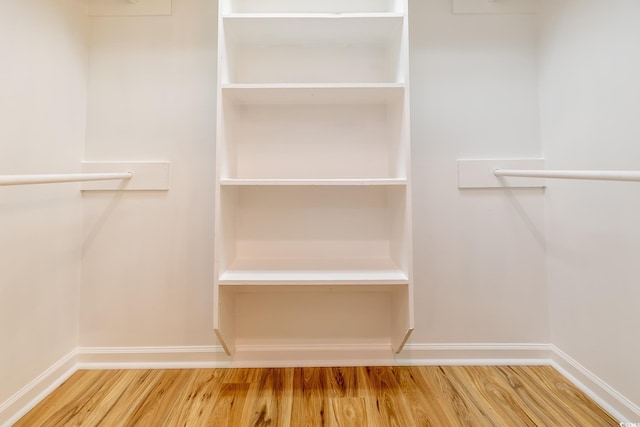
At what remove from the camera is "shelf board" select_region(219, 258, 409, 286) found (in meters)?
1.17

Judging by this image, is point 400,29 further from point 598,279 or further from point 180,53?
point 598,279

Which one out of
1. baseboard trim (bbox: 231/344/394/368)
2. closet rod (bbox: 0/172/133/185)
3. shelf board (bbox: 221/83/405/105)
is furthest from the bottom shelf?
shelf board (bbox: 221/83/405/105)

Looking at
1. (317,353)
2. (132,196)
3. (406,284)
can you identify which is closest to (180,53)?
(132,196)

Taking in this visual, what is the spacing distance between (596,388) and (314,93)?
5.59 feet

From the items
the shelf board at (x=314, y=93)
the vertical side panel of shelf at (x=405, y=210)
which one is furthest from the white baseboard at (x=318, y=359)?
the shelf board at (x=314, y=93)

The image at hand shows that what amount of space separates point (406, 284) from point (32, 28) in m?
1.84

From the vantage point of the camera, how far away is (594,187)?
3.81 feet

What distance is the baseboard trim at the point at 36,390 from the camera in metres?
1.06

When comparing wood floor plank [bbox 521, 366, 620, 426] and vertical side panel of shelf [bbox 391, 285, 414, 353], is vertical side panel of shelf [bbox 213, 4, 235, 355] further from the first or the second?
wood floor plank [bbox 521, 366, 620, 426]

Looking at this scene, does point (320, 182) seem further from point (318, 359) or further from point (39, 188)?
point (39, 188)

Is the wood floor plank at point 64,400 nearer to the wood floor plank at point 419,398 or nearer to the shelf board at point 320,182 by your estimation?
the shelf board at point 320,182

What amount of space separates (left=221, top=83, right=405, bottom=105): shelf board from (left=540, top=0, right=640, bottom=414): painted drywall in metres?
0.78

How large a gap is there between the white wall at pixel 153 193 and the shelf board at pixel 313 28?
0.27 m

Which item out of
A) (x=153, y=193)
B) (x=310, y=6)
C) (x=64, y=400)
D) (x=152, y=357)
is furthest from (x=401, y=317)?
Answer: (x=310, y=6)
